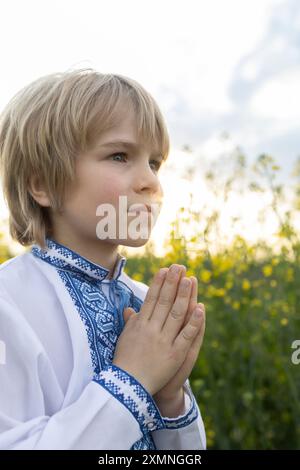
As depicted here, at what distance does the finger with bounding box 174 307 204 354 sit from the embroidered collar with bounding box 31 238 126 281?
210 mm

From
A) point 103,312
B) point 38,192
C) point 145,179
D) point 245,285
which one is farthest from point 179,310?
point 245,285

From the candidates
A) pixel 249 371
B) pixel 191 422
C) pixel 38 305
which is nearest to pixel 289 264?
pixel 249 371

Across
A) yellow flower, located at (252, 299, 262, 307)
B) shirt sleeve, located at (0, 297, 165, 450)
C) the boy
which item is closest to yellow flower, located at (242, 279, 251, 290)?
yellow flower, located at (252, 299, 262, 307)

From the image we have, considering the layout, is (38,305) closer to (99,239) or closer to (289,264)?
(99,239)

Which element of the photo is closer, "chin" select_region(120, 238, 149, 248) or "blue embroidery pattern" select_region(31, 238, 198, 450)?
"blue embroidery pattern" select_region(31, 238, 198, 450)

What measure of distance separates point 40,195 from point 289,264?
1.95 m

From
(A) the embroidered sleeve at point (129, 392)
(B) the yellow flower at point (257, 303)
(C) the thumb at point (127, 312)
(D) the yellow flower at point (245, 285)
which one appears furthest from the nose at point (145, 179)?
(B) the yellow flower at point (257, 303)

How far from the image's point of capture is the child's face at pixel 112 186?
1.16m

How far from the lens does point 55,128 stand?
1.22 metres

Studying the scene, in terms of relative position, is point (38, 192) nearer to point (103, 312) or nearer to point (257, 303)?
point (103, 312)

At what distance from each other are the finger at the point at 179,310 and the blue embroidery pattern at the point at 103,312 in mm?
122

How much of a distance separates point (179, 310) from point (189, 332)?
1.9 inches

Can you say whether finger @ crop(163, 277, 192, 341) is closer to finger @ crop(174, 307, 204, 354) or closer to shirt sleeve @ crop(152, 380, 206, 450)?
finger @ crop(174, 307, 204, 354)

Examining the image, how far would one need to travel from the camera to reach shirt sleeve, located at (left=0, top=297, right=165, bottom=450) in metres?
0.99
